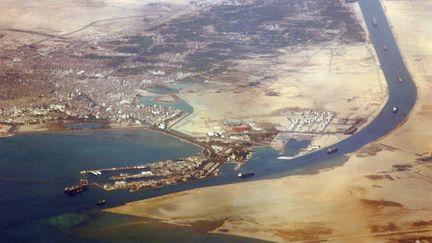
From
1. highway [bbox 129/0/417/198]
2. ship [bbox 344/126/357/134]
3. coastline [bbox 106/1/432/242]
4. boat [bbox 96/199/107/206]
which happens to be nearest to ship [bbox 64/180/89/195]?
boat [bbox 96/199/107/206]

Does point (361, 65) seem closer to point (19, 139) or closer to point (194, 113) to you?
point (194, 113)

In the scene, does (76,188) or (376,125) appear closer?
(76,188)

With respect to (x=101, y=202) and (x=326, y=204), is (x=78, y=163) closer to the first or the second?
(x=101, y=202)

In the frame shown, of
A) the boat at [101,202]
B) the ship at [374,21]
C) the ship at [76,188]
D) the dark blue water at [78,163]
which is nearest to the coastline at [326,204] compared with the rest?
the boat at [101,202]

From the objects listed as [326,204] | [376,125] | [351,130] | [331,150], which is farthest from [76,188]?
[376,125]

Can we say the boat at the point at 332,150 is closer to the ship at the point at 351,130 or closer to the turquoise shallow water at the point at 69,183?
the ship at the point at 351,130

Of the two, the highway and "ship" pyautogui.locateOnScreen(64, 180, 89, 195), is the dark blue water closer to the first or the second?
the highway

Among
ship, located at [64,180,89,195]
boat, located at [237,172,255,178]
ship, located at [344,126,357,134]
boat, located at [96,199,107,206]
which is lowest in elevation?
boat, located at [237,172,255,178]

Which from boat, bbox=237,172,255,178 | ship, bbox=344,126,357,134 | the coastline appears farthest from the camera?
ship, bbox=344,126,357,134
